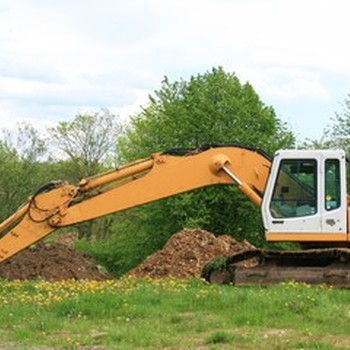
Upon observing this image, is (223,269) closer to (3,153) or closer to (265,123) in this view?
(265,123)

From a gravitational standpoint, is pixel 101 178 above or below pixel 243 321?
above

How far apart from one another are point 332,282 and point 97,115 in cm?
4133

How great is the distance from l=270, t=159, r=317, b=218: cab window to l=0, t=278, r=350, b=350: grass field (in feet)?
6.45

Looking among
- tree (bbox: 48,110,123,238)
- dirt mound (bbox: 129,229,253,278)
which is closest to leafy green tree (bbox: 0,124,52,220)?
tree (bbox: 48,110,123,238)

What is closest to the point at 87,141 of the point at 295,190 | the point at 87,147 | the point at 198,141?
the point at 87,147

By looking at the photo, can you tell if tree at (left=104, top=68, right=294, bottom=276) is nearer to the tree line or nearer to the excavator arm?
the tree line

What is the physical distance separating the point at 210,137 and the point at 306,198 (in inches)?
733

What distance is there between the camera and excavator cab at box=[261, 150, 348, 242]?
16.7m

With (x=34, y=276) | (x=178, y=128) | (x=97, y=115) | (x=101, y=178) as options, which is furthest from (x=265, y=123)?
(x=97, y=115)

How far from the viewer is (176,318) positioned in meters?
12.5

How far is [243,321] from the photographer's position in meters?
12.2

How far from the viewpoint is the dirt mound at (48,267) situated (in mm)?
23047

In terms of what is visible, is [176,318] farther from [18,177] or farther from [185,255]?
[18,177]

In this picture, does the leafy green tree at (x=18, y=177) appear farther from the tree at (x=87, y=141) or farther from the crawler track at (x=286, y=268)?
the crawler track at (x=286, y=268)
